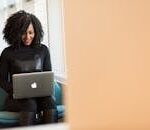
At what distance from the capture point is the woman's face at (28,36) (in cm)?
188

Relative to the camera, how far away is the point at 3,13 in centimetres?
186

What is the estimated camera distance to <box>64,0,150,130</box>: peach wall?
0.89 m

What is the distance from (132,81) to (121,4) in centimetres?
23

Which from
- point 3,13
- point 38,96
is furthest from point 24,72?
point 3,13

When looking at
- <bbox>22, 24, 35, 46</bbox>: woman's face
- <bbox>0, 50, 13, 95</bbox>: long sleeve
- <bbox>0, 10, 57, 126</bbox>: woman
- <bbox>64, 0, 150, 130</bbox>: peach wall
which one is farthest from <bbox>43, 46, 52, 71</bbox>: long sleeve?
<bbox>64, 0, 150, 130</bbox>: peach wall

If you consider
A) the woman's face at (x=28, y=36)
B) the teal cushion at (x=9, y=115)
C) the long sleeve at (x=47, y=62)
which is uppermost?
the woman's face at (x=28, y=36)

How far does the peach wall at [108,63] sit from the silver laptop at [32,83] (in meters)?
0.83

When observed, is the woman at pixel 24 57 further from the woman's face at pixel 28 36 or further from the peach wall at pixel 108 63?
the peach wall at pixel 108 63

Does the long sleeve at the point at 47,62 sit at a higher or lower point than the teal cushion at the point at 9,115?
higher

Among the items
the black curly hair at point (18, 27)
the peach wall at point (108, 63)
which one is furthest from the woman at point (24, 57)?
the peach wall at point (108, 63)

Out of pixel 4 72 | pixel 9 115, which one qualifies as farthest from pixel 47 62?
pixel 9 115

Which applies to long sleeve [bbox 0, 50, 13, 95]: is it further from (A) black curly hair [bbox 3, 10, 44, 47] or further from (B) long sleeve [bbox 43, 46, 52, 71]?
(B) long sleeve [bbox 43, 46, 52, 71]

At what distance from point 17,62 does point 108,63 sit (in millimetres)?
1021

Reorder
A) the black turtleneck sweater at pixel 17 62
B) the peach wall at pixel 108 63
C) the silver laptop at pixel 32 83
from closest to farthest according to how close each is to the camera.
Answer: the peach wall at pixel 108 63 → the silver laptop at pixel 32 83 → the black turtleneck sweater at pixel 17 62
